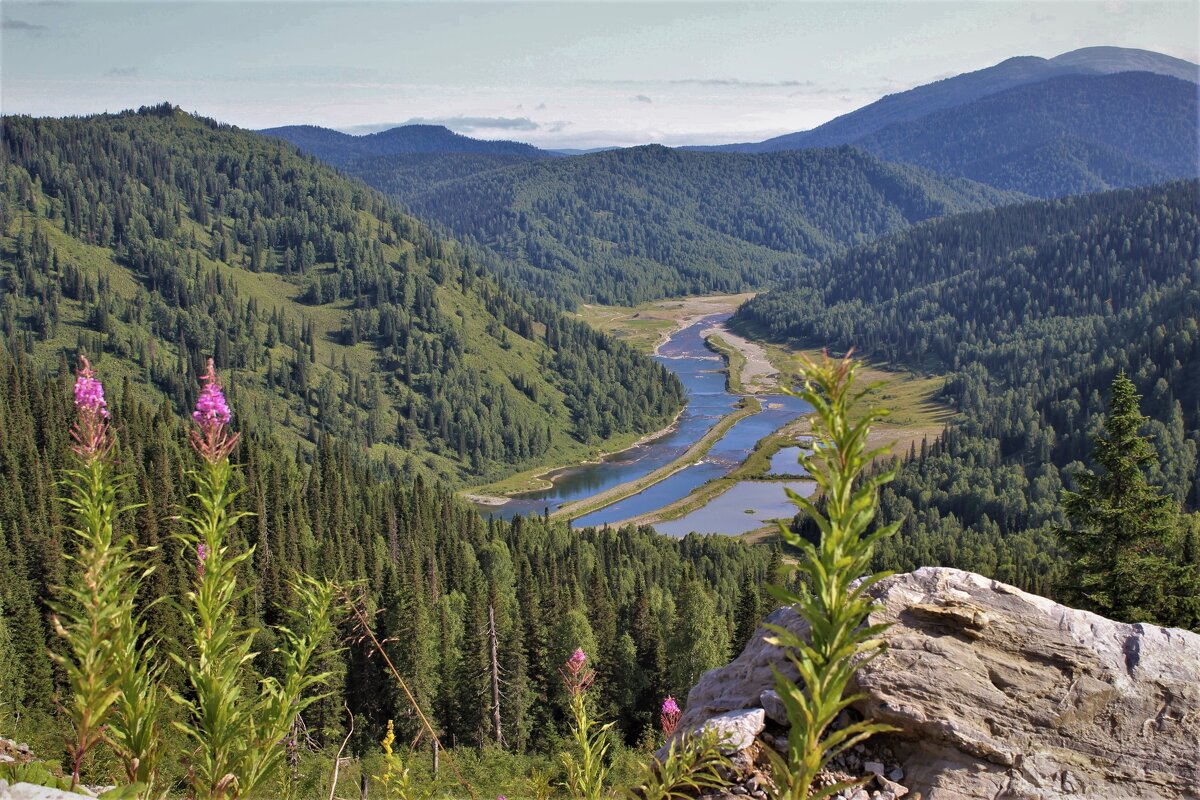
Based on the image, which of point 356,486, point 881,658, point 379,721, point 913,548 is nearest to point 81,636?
point 881,658

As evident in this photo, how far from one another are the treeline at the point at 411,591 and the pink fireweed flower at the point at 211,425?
109 feet

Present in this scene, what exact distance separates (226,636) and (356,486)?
409ft

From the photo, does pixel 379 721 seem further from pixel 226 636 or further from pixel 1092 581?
pixel 226 636

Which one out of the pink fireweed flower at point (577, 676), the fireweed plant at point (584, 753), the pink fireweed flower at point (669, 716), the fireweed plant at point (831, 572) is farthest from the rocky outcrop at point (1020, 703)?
the fireweed plant at point (831, 572)

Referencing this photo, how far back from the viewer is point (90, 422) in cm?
885

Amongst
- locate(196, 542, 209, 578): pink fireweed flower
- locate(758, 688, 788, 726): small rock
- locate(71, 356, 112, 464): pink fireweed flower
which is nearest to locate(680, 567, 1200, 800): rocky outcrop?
locate(758, 688, 788, 726): small rock

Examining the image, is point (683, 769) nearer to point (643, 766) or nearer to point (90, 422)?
point (643, 766)

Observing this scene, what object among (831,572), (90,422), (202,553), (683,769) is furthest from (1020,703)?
(90,422)

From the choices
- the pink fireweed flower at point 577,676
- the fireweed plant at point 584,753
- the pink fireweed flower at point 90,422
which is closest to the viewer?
the pink fireweed flower at point 90,422

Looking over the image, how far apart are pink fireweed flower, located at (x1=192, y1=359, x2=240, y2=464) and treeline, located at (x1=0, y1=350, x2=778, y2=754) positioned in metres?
33.1

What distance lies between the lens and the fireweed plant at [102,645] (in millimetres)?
8039

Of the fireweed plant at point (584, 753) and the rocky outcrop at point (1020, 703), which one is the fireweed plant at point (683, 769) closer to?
the fireweed plant at point (584, 753)

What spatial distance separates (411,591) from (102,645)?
2778 inches

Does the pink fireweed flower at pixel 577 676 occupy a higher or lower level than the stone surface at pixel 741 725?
higher
